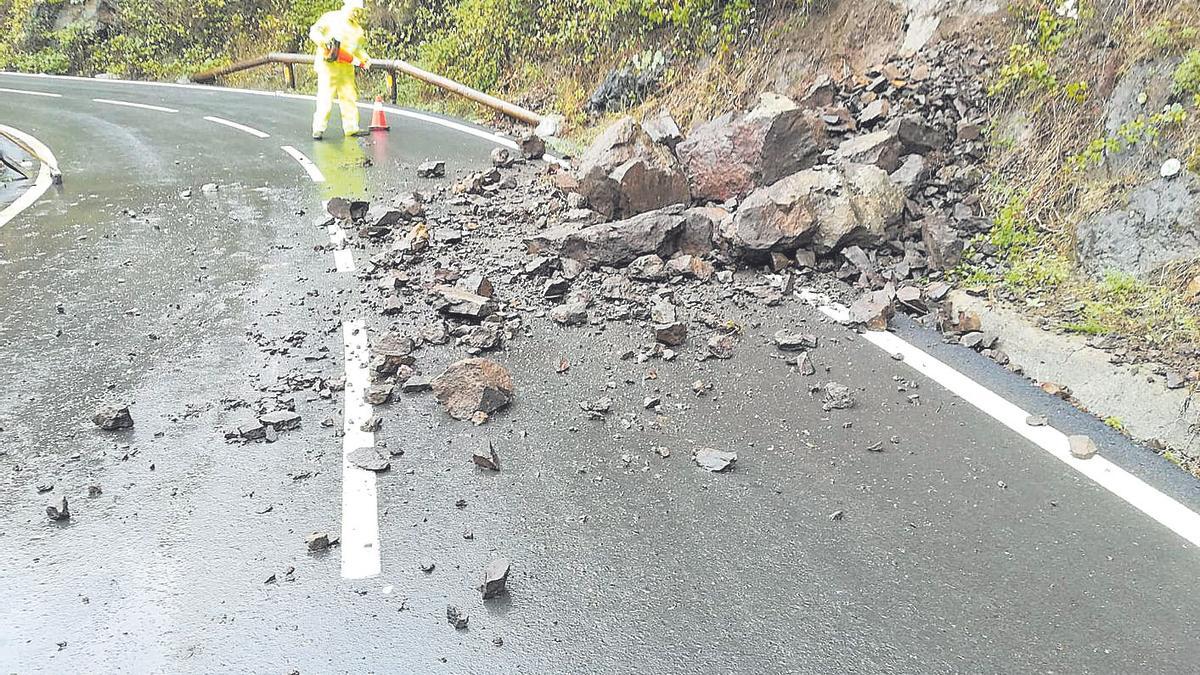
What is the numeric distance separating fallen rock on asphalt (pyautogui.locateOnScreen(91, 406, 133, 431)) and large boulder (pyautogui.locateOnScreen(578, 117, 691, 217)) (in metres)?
4.54

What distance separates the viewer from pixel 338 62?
40.0ft

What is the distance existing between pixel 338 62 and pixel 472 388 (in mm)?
9424

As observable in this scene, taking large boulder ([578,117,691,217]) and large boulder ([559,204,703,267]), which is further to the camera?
large boulder ([578,117,691,217])

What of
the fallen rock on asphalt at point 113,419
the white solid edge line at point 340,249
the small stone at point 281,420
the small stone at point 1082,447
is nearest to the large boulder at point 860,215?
the small stone at point 1082,447

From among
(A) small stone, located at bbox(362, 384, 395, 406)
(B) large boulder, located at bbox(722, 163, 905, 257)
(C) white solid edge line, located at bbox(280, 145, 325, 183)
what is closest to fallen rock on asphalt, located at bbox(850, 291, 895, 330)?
(B) large boulder, located at bbox(722, 163, 905, 257)

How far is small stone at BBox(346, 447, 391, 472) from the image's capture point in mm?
3986

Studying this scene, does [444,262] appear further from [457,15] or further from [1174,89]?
[457,15]

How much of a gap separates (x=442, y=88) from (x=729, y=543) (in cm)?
1418

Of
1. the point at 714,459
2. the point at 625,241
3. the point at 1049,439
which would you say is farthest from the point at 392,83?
the point at 1049,439

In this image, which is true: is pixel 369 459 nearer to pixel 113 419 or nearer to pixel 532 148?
pixel 113 419

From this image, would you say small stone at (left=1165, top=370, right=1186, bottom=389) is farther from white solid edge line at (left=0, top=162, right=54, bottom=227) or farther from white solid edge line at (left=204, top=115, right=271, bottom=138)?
white solid edge line at (left=204, top=115, right=271, bottom=138)

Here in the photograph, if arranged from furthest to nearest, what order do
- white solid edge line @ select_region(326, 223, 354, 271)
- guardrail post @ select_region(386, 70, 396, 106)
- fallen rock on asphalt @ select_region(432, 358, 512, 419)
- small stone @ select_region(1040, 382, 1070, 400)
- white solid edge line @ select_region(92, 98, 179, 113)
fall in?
guardrail post @ select_region(386, 70, 396, 106)
white solid edge line @ select_region(92, 98, 179, 113)
white solid edge line @ select_region(326, 223, 354, 271)
small stone @ select_region(1040, 382, 1070, 400)
fallen rock on asphalt @ select_region(432, 358, 512, 419)

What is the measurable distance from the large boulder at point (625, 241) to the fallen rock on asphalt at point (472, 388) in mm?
2281

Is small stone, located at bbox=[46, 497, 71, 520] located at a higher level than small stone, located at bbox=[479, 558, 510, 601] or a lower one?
lower
